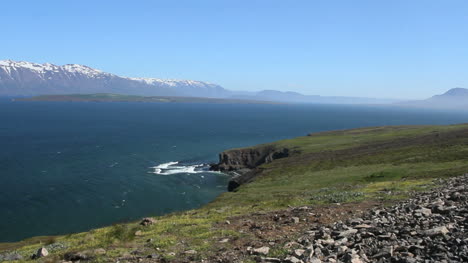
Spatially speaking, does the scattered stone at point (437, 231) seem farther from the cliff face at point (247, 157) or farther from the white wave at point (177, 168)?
the cliff face at point (247, 157)

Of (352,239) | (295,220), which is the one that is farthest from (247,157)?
(352,239)

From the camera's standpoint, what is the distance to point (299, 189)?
4791 cm

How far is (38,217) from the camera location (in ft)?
202

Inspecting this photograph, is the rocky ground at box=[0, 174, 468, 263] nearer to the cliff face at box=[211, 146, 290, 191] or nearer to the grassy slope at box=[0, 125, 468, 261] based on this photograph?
the grassy slope at box=[0, 125, 468, 261]

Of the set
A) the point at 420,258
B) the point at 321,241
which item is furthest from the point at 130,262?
the point at 420,258

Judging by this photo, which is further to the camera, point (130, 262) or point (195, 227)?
point (195, 227)

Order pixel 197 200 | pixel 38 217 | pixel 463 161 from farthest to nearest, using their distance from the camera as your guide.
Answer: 1. pixel 197 200
2. pixel 38 217
3. pixel 463 161

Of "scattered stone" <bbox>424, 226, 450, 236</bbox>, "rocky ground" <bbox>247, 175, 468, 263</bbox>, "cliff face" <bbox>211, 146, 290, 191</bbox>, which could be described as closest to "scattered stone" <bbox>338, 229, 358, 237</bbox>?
"rocky ground" <bbox>247, 175, 468, 263</bbox>

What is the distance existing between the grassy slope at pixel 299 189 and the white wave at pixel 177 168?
26008 mm

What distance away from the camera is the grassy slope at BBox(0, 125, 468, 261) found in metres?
19.5

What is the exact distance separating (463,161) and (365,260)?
45.3m

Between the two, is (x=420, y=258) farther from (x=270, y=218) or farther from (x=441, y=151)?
(x=441, y=151)

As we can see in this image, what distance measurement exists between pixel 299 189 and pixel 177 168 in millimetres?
60619

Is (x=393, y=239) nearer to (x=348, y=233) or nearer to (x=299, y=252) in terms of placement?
(x=348, y=233)
